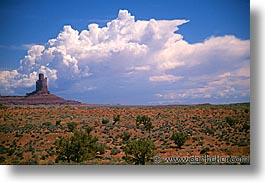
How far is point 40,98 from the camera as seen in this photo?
7.53 meters

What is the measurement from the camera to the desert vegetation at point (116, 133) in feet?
24.3

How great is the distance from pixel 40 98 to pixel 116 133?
1254 mm

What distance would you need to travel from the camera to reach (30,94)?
7570mm

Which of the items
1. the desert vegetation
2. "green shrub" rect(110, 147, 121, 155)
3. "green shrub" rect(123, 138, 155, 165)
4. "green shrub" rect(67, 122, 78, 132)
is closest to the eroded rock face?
the desert vegetation

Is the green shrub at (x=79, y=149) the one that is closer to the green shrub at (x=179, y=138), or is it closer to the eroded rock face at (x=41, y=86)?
the eroded rock face at (x=41, y=86)

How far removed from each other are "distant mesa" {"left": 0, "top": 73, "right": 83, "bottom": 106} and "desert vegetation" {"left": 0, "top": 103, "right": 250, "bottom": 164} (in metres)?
0.08

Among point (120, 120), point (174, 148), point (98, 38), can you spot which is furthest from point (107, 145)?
point (98, 38)

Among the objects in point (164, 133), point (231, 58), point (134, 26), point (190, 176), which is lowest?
point (190, 176)

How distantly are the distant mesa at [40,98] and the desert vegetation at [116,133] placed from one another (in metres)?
0.08

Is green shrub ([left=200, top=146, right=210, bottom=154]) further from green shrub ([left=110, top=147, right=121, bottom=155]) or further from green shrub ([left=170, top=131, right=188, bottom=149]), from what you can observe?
green shrub ([left=110, top=147, right=121, bottom=155])

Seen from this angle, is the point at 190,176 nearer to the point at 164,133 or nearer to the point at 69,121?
the point at 164,133

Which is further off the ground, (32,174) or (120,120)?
(120,120)

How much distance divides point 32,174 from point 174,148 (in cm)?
213

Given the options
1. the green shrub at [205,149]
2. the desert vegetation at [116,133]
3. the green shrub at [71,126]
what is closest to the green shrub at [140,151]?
the desert vegetation at [116,133]
